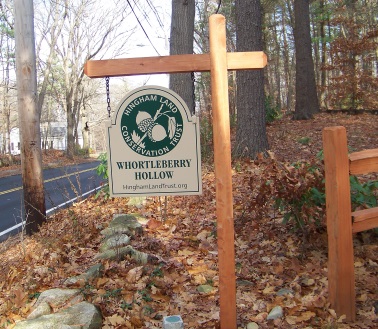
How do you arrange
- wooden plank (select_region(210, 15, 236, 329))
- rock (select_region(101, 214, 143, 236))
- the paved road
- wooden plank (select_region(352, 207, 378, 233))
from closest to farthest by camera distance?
wooden plank (select_region(210, 15, 236, 329)), wooden plank (select_region(352, 207, 378, 233)), rock (select_region(101, 214, 143, 236)), the paved road

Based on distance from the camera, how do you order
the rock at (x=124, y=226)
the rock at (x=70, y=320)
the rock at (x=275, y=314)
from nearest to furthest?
the rock at (x=70, y=320) < the rock at (x=275, y=314) < the rock at (x=124, y=226)

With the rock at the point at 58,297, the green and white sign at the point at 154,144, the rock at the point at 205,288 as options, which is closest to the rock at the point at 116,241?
the rock at the point at 58,297

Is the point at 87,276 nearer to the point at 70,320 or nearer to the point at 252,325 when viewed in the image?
the point at 70,320

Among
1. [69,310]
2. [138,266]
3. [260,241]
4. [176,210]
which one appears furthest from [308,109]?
[69,310]

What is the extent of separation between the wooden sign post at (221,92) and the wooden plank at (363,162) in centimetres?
102

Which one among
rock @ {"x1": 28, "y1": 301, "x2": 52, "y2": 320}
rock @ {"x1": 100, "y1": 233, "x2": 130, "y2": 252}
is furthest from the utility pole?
rock @ {"x1": 28, "y1": 301, "x2": 52, "y2": 320}

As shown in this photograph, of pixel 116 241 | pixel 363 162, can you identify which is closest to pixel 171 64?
pixel 363 162

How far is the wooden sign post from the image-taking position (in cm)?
352

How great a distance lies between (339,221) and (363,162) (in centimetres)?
54

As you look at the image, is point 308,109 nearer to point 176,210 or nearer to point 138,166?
point 176,210

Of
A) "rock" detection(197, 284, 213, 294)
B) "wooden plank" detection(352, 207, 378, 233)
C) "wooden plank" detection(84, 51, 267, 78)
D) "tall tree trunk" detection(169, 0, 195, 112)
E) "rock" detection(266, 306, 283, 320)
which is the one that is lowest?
"rock" detection(266, 306, 283, 320)

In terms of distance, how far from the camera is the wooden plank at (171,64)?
11.7 ft

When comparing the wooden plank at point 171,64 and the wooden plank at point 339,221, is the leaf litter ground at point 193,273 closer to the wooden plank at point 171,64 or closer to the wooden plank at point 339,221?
the wooden plank at point 339,221

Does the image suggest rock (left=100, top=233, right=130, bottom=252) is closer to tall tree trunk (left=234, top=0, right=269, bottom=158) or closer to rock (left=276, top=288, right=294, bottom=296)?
rock (left=276, top=288, right=294, bottom=296)
